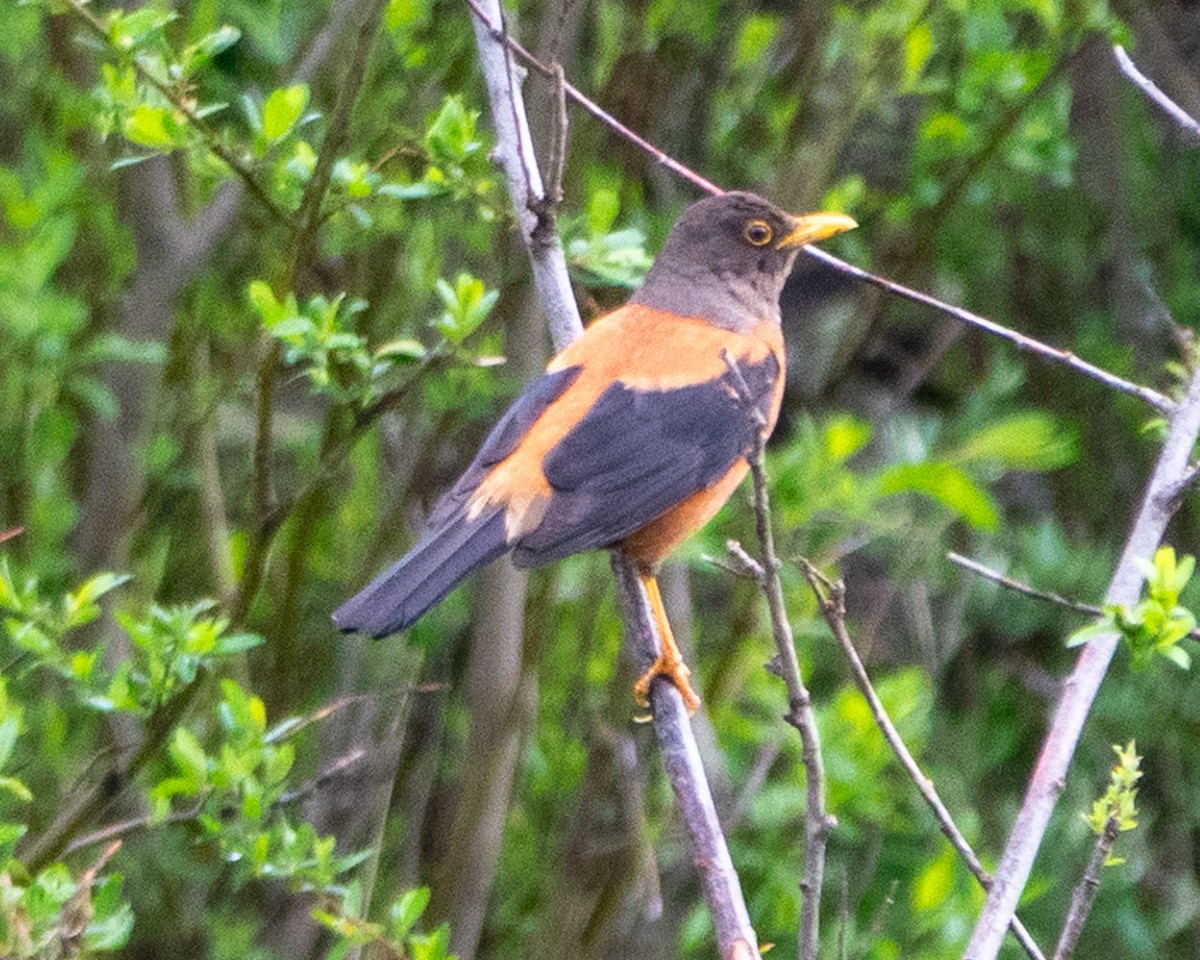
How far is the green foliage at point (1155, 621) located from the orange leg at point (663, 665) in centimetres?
145

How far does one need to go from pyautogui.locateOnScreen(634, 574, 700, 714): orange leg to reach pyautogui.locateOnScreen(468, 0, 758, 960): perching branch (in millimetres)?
48

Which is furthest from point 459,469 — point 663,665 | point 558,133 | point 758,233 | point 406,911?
point 558,133

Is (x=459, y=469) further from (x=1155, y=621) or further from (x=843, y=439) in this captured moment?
(x=1155, y=621)

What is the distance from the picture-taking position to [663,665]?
4.12 meters

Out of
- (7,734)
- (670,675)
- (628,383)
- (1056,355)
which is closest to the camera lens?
(1056,355)

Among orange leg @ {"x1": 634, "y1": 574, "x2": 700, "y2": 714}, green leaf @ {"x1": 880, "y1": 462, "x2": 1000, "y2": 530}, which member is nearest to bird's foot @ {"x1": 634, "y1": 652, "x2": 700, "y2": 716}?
orange leg @ {"x1": 634, "y1": 574, "x2": 700, "y2": 714}

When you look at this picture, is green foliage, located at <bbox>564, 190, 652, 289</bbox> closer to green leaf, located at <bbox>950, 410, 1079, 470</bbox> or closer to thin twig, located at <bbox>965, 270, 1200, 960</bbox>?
green leaf, located at <bbox>950, 410, 1079, 470</bbox>

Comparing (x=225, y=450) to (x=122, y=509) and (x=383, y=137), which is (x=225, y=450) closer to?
(x=122, y=509)

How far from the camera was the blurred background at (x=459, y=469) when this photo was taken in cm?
453

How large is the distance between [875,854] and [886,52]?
7.53ft

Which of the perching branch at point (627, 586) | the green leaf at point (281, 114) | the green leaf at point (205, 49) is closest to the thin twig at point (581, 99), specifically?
the perching branch at point (627, 586)

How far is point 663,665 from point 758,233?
1.52 meters

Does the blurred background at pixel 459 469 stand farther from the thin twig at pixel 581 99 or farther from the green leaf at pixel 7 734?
the green leaf at pixel 7 734

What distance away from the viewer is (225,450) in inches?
242
